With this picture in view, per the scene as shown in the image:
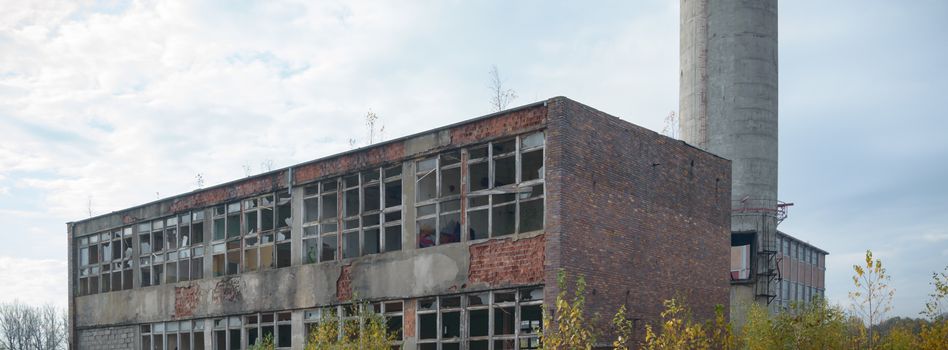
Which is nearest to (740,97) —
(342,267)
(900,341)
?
(900,341)

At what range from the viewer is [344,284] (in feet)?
80.7

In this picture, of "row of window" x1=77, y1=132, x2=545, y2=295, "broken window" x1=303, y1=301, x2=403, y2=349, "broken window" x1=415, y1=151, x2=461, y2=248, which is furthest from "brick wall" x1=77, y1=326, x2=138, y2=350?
"broken window" x1=415, y1=151, x2=461, y2=248

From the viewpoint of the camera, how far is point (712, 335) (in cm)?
2503

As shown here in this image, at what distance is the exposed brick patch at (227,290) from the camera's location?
28.1 m

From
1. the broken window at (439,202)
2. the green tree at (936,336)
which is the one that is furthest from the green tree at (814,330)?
the broken window at (439,202)

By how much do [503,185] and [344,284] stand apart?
5.78m

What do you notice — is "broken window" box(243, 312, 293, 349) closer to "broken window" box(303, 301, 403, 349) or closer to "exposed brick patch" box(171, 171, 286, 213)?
"broken window" box(303, 301, 403, 349)

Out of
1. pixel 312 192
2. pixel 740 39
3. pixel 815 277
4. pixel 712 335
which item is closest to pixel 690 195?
pixel 712 335

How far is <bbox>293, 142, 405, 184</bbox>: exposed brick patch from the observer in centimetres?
2380

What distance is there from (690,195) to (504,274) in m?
6.23

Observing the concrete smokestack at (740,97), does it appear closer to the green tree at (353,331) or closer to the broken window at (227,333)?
the green tree at (353,331)

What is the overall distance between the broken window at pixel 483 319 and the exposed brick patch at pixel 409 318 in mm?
150

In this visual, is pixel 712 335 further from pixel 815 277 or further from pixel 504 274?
pixel 815 277

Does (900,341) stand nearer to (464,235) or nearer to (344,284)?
(464,235)
